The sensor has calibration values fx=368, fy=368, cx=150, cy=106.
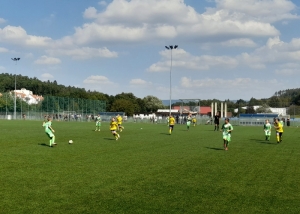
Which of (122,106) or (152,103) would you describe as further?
(152,103)

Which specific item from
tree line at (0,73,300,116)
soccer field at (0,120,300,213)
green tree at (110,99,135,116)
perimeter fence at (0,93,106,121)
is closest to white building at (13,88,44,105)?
perimeter fence at (0,93,106,121)

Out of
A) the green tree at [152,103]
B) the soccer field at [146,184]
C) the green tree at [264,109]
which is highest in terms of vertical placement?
the green tree at [152,103]

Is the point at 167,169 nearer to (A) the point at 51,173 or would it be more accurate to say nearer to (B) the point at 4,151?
(A) the point at 51,173

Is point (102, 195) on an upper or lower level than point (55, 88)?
lower

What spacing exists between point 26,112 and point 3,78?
74.0 metres

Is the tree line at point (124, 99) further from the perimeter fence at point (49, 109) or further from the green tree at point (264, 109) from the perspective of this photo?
the perimeter fence at point (49, 109)

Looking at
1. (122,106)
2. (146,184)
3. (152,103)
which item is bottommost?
(146,184)

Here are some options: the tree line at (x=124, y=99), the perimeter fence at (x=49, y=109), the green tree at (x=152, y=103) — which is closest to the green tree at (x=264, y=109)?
the tree line at (x=124, y=99)

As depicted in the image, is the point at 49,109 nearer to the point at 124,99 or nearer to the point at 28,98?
the point at 28,98

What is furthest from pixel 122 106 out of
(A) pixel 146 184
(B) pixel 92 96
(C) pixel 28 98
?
(A) pixel 146 184

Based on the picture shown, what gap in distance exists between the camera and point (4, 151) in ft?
58.2

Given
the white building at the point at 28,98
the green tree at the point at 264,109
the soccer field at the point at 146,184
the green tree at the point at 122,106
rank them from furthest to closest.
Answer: the green tree at the point at 122,106, the green tree at the point at 264,109, the white building at the point at 28,98, the soccer field at the point at 146,184

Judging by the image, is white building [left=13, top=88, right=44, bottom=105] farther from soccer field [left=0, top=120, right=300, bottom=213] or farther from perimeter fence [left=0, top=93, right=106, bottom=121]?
soccer field [left=0, top=120, right=300, bottom=213]

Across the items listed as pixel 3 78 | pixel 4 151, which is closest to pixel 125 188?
pixel 4 151
